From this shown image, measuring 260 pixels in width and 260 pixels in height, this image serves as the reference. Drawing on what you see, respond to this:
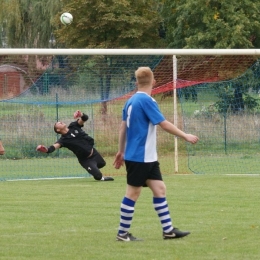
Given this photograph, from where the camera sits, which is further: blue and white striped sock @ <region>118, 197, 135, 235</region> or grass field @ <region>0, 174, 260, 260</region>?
blue and white striped sock @ <region>118, 197, 135, 235</region>

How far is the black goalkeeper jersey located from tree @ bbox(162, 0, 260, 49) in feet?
67.3

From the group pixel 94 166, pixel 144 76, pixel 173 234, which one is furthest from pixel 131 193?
pixel 94 166

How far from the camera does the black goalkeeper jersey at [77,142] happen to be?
18031 millimetres

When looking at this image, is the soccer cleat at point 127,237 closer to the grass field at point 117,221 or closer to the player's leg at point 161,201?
the grass field at point 117,221

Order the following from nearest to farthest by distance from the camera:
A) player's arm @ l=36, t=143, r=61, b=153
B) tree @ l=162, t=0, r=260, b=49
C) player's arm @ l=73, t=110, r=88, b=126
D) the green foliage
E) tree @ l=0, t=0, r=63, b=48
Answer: player's arm @ l=36, t=143, r=61, b=153 → player's arm @ l=73, t=110, r=88, b=126 → the green foliage → tree @ l=162, t=0, r=260, b=49 → tree @ l=0, t=0, r=63, b=48

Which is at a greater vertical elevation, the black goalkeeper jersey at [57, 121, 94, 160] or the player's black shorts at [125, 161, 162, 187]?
the black goalkeeper jersey at [57, 121, 94, 160]

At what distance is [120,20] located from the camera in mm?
37969

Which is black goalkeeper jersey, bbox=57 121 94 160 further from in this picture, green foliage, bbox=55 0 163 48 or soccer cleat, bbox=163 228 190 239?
green foliage, bbox=55 0 163 48

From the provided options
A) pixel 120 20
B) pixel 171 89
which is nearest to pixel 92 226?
pixel 171 89

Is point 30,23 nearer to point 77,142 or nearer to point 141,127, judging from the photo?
point 77,142

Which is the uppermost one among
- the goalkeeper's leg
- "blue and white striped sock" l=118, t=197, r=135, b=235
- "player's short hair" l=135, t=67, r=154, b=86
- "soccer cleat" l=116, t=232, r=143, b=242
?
"player's short hair" l=135, t=67, r=154, b=86

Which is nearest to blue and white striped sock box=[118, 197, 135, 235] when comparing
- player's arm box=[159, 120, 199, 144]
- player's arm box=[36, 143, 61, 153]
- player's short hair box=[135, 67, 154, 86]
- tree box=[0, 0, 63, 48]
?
player's arm box=[159, 120, 199, 144]

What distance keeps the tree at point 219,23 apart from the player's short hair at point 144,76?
28.5m

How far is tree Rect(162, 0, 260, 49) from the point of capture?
38.4 metres
